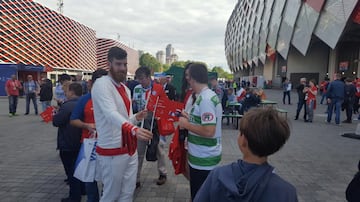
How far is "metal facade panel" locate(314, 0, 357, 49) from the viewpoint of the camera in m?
21.6

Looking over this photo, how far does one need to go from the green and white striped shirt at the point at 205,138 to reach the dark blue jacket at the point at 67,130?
1.73 m

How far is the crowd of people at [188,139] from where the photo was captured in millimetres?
1120

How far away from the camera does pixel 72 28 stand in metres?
75.4

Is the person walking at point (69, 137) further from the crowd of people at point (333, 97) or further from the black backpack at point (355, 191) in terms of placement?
the crowd of people at point (333, 97)

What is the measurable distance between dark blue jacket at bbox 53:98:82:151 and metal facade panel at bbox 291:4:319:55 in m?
29.8

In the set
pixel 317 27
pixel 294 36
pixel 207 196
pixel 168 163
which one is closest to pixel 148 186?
pixel 168 163

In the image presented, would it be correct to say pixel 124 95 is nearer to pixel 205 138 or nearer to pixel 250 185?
pixel 205 138

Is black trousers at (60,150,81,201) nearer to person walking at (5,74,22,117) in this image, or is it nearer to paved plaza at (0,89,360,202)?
paved plaza at (0,89,360,202)

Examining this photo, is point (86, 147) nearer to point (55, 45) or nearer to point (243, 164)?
point (243, 164)

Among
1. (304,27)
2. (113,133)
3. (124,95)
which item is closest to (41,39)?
(304,27)

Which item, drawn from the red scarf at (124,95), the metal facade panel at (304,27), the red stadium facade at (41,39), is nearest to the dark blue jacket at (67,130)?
the red scarf at (124,95)

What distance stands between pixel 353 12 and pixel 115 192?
25663 mm

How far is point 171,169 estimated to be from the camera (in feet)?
16.1

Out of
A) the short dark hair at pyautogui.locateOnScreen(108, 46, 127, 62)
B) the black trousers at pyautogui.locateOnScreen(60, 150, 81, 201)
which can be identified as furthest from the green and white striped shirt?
the black trousers at pyautogui.locateOnScreen(60, 150, 81, 201)
